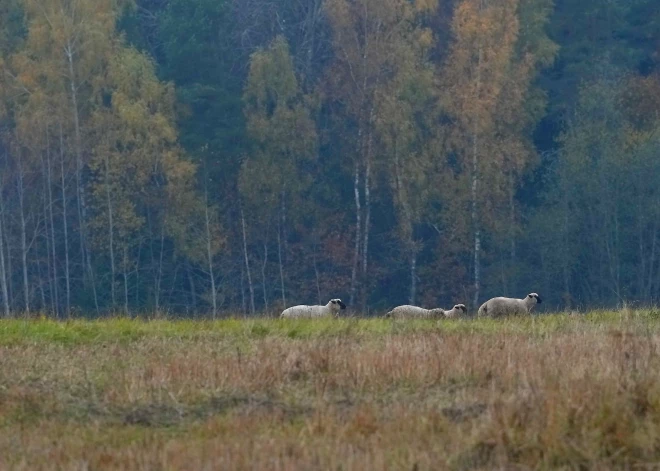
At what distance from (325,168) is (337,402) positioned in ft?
137

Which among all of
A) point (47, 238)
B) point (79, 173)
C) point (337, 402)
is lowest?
point (47, 238)

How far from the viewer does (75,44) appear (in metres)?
48.6

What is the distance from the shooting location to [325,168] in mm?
52156

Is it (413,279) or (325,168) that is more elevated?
(325,168)

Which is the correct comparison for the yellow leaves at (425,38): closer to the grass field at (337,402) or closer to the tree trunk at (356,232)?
the tree trunk at (356,232)

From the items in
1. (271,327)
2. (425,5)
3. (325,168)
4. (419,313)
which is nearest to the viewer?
(271,327)

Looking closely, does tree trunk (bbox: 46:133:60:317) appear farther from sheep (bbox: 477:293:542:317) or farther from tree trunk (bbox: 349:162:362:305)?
sheep (bbox: 477:293:542:317)

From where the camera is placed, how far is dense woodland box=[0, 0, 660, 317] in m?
48.1

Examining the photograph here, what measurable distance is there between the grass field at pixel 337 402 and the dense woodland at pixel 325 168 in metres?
33.7

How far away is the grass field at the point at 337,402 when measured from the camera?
8.84 meters

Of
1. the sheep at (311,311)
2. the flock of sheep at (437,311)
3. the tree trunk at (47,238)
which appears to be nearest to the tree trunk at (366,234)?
the tree trunk at (47,238)

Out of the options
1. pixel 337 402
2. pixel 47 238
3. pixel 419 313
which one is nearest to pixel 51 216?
pixel 47 238

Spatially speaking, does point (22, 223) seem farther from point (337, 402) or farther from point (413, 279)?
point (337, 402)

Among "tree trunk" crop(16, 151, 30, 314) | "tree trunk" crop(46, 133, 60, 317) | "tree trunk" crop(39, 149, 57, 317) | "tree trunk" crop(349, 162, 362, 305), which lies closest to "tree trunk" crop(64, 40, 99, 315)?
"tree trunk" crop(46, 133, 60, 317)
